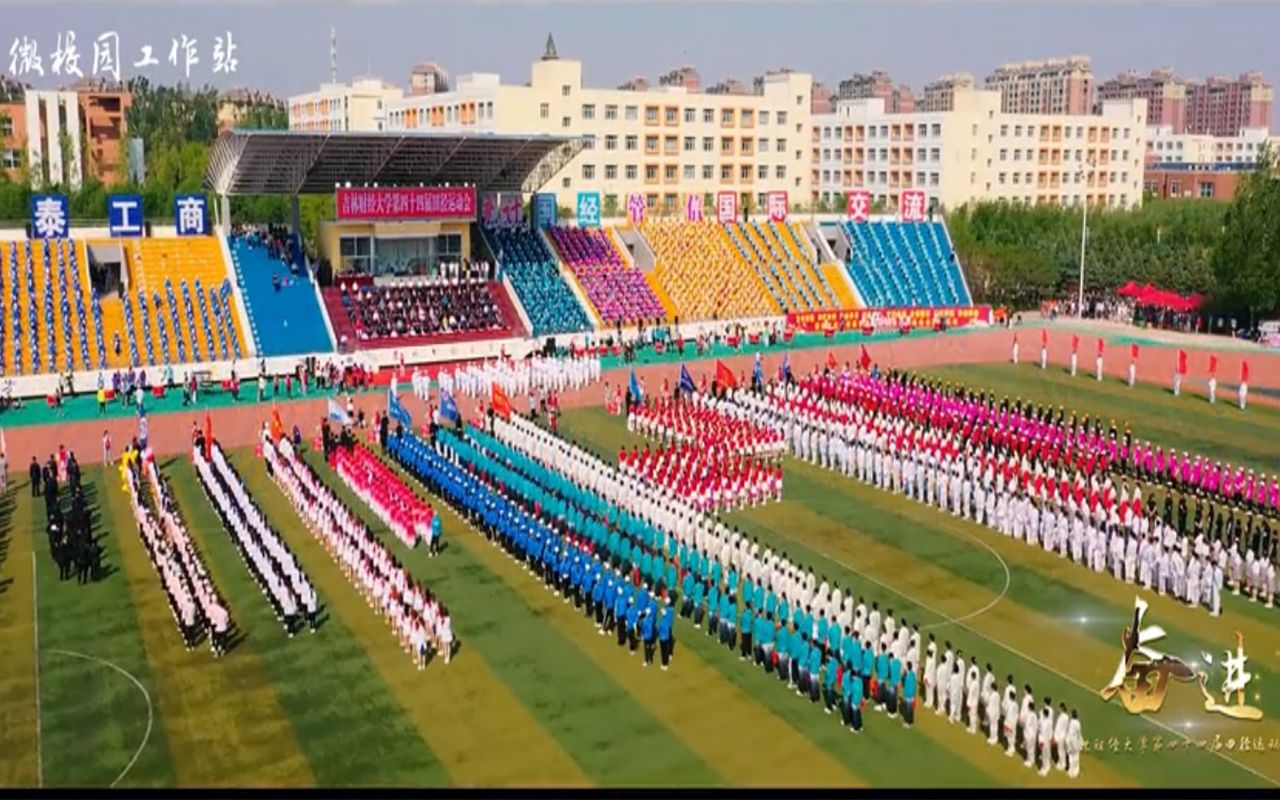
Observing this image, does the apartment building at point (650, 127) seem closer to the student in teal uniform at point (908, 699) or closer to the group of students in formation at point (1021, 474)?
the group of students in formation at point (1021, 474)

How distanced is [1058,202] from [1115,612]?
59.7 m

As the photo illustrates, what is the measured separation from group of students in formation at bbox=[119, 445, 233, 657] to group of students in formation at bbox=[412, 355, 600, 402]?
9968 mm

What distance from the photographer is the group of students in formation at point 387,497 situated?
727 inches

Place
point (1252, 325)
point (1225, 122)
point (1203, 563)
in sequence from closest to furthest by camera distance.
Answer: point (1203, 563)
point (1252, 325)
point (1225, 122)

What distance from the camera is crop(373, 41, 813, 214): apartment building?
57344mm

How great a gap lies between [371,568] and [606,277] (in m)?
27.3

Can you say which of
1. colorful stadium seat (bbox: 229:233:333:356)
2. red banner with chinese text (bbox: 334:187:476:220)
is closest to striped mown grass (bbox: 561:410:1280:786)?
colorful stadium seat (bbox: 229:233:333:356)

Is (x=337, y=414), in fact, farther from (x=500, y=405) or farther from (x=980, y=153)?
(x=980, y=153)

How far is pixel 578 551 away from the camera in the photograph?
16.4m

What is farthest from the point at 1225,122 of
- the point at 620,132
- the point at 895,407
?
the point at 895,407

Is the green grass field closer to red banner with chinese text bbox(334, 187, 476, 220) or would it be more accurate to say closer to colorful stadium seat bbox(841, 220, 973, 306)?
red banner with chinese text bbox(334, 187, 476, 220)

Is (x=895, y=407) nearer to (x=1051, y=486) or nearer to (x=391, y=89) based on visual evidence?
(x=1051, y=486)

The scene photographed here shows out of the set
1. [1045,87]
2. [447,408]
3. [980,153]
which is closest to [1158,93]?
[1045,87]

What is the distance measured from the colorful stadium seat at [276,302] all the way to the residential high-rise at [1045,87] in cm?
6743
